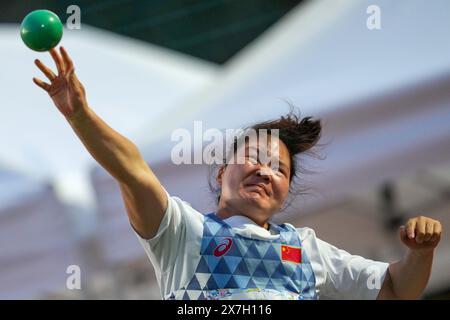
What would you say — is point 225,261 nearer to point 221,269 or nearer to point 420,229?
point 221,269

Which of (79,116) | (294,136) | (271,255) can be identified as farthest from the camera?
(294,136)

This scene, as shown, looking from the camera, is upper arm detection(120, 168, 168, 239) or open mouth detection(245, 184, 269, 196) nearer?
upper arm detection(120, 168, 168, 239)

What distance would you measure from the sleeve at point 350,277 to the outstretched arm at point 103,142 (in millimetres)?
310

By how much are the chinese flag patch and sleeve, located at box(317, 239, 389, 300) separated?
0.06m

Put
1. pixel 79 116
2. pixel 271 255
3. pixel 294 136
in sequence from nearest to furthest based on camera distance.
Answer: pixel 79 116, pixel 271 255, pixel 294 136

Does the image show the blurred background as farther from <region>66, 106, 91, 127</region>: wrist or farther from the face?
<region>66, 106, 91, 127</region>: wrist

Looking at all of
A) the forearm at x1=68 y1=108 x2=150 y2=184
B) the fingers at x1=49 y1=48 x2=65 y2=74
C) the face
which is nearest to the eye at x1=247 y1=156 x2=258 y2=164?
the face

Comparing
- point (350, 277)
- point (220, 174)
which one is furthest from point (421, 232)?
point (220, 174)

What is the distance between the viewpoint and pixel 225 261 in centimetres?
→ 147

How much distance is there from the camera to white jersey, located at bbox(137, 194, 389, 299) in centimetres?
146

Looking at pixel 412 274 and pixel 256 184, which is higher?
pixel 256 184

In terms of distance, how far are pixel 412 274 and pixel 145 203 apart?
1.43 ft

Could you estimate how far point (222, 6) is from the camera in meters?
6.23

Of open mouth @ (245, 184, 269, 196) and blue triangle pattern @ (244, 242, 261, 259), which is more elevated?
open mouth @ (245, 184, 269, 196)
